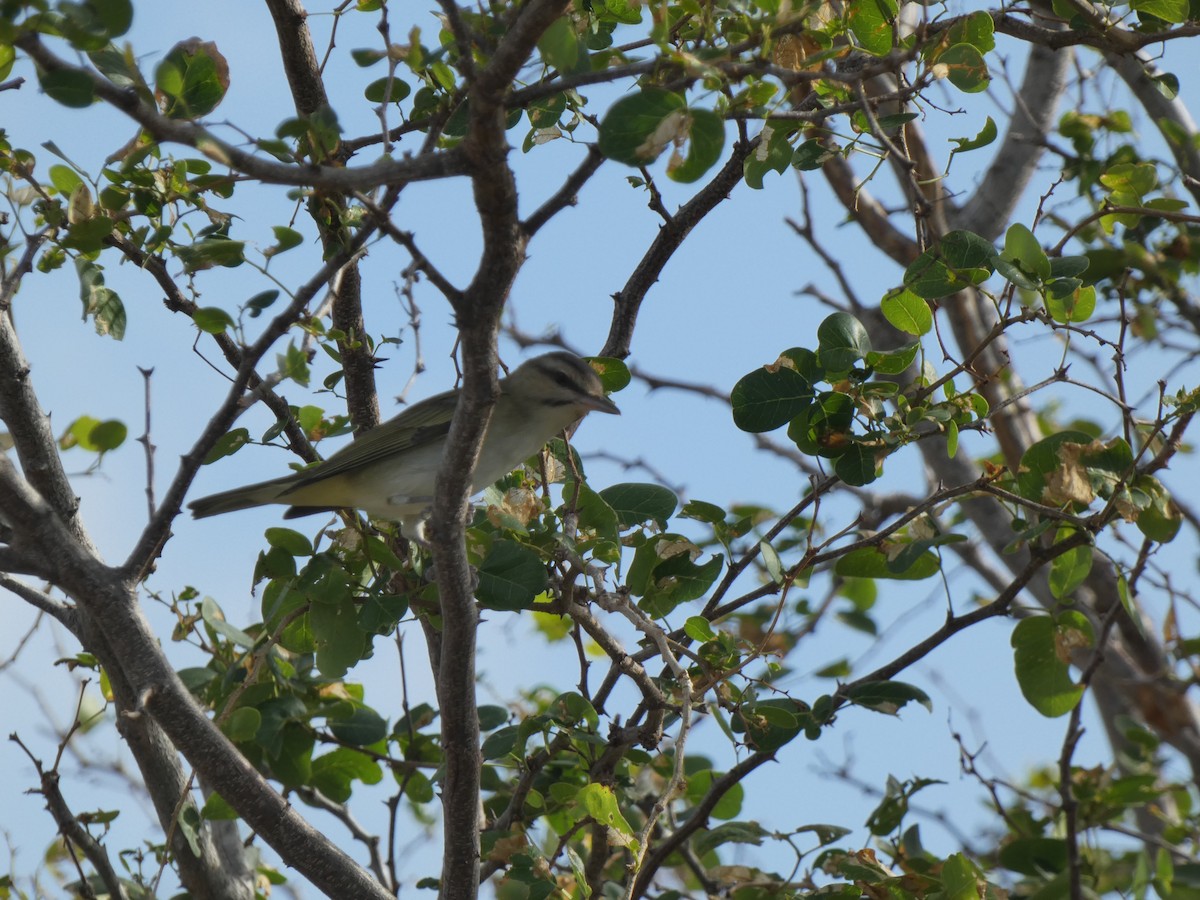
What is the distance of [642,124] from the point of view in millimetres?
2467

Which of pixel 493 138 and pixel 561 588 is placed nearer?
pixel 493 138

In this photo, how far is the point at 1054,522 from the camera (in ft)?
11.5

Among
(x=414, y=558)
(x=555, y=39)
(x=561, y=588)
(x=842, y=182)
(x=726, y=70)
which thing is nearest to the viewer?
(x=555, y=39)

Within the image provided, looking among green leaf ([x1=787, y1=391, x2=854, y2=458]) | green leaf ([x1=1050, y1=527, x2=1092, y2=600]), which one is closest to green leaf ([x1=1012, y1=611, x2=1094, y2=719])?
green leaf ([x1=1050, y1=527, x2=1092, y2=600])

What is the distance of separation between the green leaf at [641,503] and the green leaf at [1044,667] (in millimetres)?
1148

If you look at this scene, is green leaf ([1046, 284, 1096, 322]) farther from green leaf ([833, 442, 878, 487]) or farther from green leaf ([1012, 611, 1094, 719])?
green leaf ([1012, 611, 1094, 719])

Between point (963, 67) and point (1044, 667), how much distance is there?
5.99ft

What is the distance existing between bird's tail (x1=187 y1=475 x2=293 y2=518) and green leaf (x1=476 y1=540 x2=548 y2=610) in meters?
1.49

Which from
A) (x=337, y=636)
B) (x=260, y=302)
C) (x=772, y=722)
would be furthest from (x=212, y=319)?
(x=772, y=722)

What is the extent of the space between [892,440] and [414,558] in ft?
5.01

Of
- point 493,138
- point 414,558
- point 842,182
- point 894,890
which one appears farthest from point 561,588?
point 842,182

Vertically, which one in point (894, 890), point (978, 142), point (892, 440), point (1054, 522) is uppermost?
point (978, 142)

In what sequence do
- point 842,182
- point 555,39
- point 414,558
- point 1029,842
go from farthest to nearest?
1. point 842,182
2. point 1029,842
3. point 414,558
4. point 555,39

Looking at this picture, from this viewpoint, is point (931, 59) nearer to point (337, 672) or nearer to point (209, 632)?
point (337, 672)
